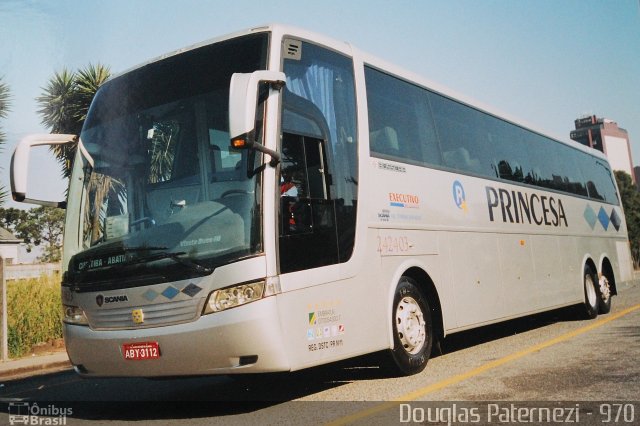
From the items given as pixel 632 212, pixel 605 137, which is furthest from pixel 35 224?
pixel 605 137

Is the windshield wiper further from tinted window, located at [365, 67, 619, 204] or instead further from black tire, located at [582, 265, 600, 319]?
black tire, located at [582, 265, 600, 319]

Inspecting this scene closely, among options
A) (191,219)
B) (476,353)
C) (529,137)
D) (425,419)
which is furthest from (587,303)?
(191,219)

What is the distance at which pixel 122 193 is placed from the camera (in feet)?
19.8

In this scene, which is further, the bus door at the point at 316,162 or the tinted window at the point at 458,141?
the tinted window at the point at 458,141

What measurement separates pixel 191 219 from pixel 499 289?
17.9 ft

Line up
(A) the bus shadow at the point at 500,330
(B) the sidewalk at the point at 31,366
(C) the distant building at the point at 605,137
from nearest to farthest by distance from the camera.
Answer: (A) the bus shadow at the point at 500,330 < (B) the sidewalk at the point at 31,366 < (C) the distant building at the point at 605,137

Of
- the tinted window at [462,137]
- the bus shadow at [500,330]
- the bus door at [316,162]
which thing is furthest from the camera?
the bus shadow at [500,330]

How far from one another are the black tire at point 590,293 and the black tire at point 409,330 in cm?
650

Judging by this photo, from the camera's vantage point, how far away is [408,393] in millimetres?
5977

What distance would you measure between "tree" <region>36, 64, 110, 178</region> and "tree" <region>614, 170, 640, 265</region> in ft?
172

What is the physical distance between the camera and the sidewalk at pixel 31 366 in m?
10.6

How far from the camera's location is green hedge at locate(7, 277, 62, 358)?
13.3 m

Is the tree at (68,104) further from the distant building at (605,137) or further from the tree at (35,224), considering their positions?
the distant building at (605,137)

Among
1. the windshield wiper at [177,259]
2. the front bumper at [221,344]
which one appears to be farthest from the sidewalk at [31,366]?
the windshield wiper at [177,259]
